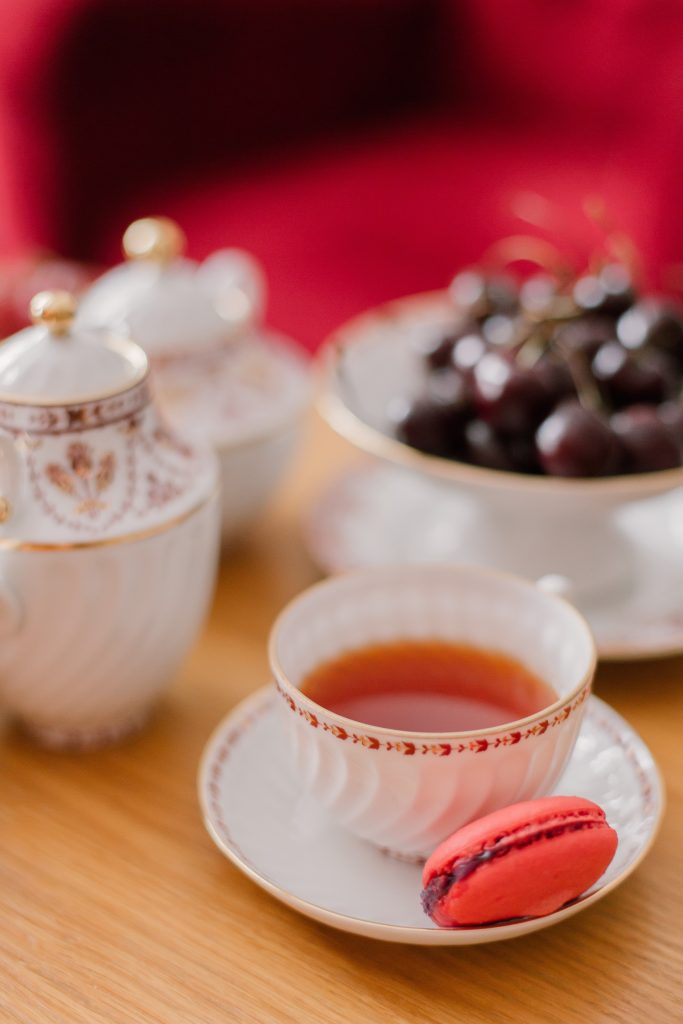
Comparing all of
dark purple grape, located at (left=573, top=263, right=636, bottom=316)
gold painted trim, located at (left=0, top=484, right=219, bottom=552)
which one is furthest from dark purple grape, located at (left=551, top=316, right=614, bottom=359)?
gold painted trim, located at (left=0, top=484, right=219, bottom=552)

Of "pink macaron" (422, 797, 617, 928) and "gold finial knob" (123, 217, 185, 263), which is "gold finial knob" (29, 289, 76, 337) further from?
"pink macaron" (422, 797, 617, 928)

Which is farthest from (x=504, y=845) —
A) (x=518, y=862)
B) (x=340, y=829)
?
(x=340, y=829)

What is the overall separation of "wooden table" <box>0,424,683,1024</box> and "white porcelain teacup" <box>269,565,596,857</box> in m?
0.07

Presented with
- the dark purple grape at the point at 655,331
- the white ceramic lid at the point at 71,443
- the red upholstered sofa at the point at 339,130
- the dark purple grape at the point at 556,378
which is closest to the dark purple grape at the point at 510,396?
the dark purple grape at the point at 556,378

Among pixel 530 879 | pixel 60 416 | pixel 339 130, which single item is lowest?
pixel 339 130

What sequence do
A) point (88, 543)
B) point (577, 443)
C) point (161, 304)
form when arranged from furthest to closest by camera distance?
point (161, 304) < point (577, 443) < point (88, 543)

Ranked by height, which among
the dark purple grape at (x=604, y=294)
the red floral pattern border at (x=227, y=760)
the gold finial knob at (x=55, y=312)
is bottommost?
the red floral pattern border at (x=227, y=760)

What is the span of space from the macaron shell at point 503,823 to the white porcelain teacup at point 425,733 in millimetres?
24

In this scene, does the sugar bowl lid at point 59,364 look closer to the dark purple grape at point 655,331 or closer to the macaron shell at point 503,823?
the macaron shell at point 503,823

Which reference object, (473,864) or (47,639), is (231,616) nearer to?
(47,639)

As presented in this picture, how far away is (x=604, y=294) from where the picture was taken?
0.90 metres

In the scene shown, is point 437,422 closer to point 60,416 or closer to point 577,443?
point 577,443

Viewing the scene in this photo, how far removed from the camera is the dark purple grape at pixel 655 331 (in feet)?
2.84

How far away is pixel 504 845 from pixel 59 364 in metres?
0.34
